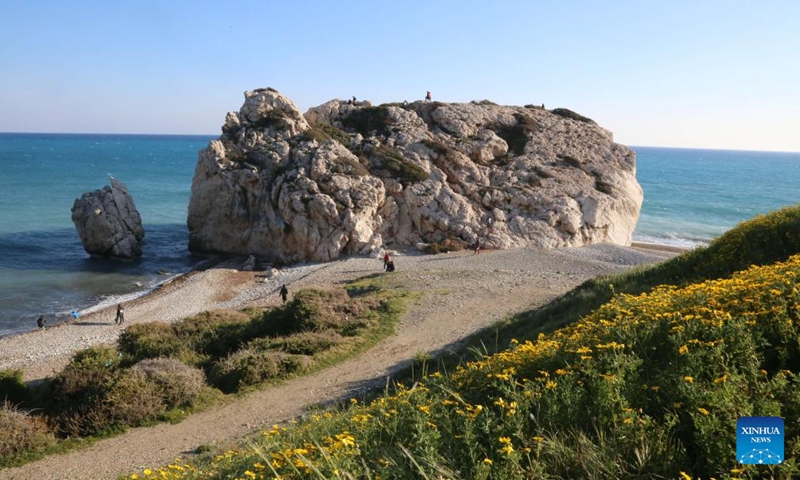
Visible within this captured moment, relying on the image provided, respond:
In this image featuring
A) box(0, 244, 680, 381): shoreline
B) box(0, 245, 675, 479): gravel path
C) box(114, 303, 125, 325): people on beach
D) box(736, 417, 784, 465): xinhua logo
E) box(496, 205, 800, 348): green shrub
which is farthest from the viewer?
box(114, 303, 125, 325): people on beach

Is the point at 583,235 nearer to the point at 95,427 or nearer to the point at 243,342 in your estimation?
the point at 243,342

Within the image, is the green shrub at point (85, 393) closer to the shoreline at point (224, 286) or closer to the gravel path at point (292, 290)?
the gravel path at point (292, 290)

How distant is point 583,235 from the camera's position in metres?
42.4

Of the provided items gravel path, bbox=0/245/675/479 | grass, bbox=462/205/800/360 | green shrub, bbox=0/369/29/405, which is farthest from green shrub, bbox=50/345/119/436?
grass, bbox=462/205/800/360

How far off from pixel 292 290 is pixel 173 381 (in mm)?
16984

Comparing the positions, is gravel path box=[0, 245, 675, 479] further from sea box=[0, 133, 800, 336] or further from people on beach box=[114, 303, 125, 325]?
sea box=[0, 133, 800, 336]

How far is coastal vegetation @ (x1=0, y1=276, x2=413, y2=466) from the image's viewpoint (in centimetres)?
1303

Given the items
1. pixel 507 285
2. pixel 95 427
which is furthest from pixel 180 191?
pixel 95 427

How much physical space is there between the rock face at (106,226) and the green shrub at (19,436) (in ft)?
113

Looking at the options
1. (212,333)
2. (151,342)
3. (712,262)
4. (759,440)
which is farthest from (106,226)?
(759,440)

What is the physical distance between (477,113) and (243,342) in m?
39.9

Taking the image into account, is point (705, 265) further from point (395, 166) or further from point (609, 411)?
point (395, 166)

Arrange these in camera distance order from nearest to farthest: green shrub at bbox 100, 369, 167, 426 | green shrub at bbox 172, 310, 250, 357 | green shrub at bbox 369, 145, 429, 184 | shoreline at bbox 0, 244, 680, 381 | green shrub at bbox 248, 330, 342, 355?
green shrub at bbox 100, 369, 167, 426, green shrub at bbox 248, 330, 342, 355, green shrub at bbox 172, 310, 250, 357, shoreline at bbox 0, 244, 680, 381, green shrub at bbox 369, 145, 429, 184

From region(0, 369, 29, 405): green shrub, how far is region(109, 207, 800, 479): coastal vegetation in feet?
39.0
